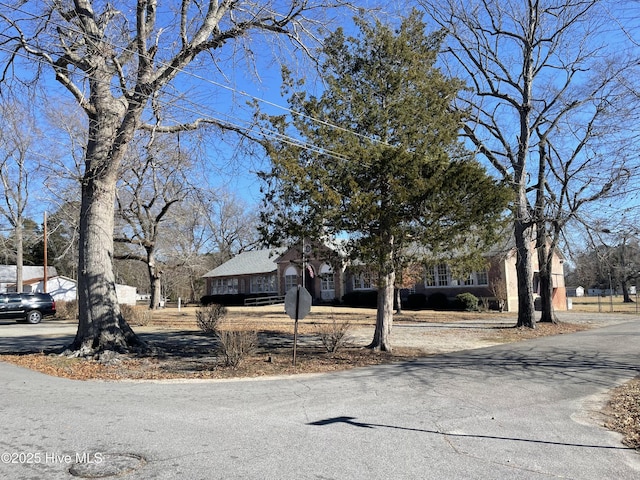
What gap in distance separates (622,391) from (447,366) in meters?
3.64

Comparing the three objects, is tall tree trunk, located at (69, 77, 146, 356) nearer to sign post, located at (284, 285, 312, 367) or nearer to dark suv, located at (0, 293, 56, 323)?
sign post, located at (284, 285, 312, 367)

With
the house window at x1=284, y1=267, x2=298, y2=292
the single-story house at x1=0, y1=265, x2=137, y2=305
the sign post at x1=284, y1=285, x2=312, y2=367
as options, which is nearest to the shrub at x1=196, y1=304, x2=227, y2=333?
the sign post at x1=284, y1=285, x2=312, y2=367

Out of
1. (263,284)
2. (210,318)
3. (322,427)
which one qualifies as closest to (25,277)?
(263,284)

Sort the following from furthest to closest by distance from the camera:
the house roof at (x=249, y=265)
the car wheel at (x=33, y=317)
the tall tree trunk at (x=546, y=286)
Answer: the house roof at (x=249, y=265)
the car wheel at (x=33, y=317)
the tall tree trunk at (x=546, y=286)

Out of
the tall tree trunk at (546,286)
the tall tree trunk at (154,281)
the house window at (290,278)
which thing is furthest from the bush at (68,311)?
the tall tree trunk at (546,286)

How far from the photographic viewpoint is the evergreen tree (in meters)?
11.8

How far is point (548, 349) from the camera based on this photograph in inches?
586

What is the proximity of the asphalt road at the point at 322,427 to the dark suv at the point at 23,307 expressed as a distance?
776 inches

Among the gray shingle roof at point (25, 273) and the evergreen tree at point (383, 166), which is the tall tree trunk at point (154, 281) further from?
the evergreen tree at point (383, 166)

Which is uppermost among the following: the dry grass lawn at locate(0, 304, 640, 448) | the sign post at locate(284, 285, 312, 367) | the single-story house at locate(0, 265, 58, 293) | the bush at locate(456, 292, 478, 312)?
the single-story house at locate(0, 265, 58, 293)

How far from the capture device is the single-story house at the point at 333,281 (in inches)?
1382

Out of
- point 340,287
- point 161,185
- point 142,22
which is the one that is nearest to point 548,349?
point 142,22

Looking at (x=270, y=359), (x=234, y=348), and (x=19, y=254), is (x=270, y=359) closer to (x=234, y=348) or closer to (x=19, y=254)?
(x=234, y=348)

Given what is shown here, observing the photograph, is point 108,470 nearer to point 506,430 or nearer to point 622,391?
point 506,430
